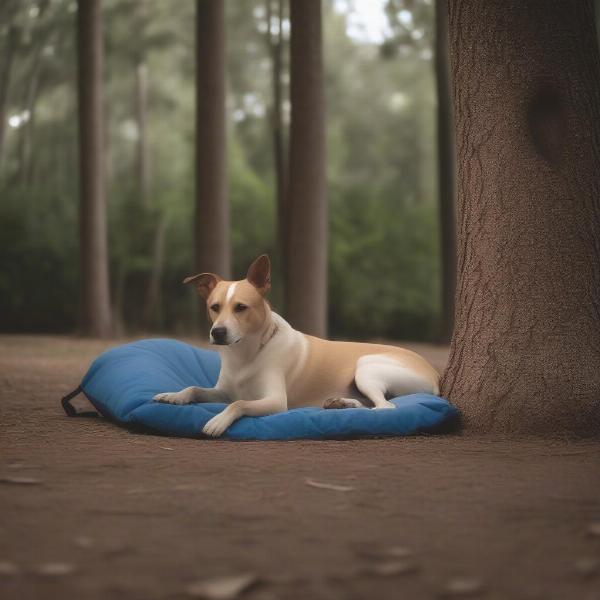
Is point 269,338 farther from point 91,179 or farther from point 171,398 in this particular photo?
point 91,179

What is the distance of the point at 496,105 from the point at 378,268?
2169cm

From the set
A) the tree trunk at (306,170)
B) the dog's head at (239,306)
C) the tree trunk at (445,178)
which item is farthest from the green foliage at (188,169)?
the dog's head at (239,306)

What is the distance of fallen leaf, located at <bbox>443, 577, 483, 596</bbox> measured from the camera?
8.70 feet

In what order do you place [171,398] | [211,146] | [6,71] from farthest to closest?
1. [6,71]
2. [211,146]
3. [171,398]

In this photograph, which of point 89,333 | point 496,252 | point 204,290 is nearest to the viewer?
point 496,252

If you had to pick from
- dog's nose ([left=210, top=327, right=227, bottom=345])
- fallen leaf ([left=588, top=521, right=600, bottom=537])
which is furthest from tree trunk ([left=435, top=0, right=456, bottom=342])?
fallen leaf ([left=588, top=521, right=600, bottom=537])

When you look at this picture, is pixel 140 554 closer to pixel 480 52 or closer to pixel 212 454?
pixel 212 454

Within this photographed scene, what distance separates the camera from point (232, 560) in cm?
295

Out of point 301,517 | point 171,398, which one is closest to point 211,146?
point 171,398

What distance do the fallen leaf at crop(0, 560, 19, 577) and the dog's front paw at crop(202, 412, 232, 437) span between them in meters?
2.84

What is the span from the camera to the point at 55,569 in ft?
9.29

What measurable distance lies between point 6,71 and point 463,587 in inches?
1274

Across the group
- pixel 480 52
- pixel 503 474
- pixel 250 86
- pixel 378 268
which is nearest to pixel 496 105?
pixel 480 52

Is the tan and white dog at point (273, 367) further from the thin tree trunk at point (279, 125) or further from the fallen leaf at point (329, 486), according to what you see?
the thin tree trunk at point (279, 125)
